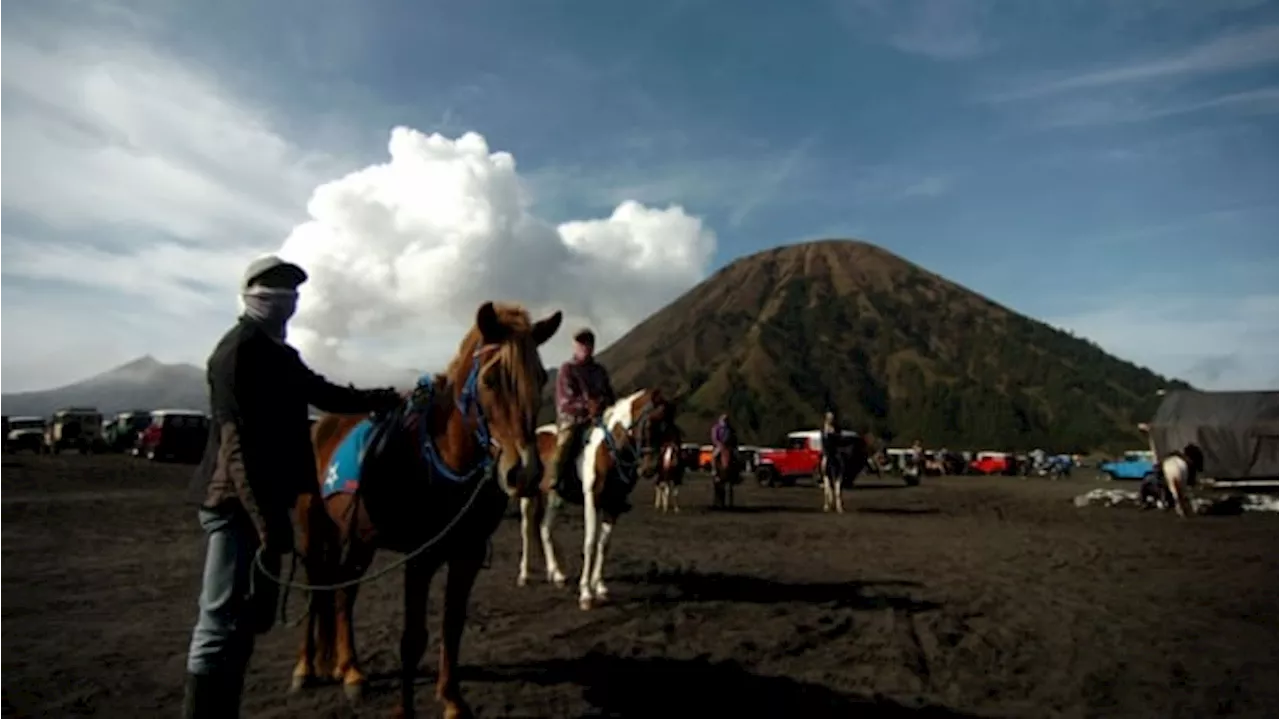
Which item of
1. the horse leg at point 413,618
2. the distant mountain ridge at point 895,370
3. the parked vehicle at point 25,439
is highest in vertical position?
the distant mountain ridge at point 895,370

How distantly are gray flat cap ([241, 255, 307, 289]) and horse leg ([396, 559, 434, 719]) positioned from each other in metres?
1.94

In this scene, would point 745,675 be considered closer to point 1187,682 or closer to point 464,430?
point 464,430

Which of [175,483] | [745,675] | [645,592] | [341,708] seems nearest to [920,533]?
[645,592]

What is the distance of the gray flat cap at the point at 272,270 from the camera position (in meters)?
4.20

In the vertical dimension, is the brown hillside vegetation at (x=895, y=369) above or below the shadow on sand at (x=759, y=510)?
above

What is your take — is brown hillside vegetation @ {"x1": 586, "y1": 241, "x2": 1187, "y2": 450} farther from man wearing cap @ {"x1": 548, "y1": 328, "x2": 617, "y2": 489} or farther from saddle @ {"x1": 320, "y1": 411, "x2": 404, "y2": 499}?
saddle @ {"x1": 320, "y1": 411, "x2": 404, "y2": 499}

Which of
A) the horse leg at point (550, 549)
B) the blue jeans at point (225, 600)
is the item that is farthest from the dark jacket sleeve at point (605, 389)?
the blue jeans at point (225, 600)

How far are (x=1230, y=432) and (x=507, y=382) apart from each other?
37.6 metres

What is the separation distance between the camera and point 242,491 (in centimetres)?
369

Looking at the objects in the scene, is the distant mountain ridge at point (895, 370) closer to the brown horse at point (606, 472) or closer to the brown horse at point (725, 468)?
the brown horse at point (725, 468)

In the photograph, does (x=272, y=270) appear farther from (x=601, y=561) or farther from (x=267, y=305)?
(x=601, y=561)

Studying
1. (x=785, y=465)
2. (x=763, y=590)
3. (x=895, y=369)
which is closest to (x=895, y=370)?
(x=895, y=369)

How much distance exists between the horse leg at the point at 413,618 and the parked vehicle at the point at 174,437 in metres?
41.3

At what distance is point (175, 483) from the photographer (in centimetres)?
2884
